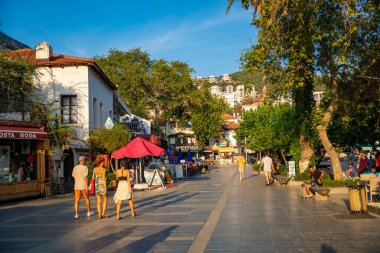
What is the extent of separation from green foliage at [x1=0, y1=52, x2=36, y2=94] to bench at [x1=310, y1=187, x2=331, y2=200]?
45.9 feet

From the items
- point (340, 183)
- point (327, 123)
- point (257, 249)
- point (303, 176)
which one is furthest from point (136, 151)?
point (257, 249)

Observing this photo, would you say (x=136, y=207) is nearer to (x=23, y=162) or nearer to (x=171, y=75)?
(x=23, y=162)

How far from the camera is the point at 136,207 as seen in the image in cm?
1505

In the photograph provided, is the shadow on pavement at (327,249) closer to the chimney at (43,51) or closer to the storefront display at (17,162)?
the storefront display at (17,162)

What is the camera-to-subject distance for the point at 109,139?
79.5 ft

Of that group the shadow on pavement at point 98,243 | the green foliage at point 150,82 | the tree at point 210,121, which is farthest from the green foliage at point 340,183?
the tree at point 210,121

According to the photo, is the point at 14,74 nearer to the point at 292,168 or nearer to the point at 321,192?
the point at 321,192

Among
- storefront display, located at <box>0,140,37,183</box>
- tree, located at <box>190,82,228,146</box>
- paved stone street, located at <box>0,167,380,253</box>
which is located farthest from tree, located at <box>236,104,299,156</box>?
tree, located at <box>190,82,228,146</box>

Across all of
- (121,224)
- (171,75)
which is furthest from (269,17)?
(171,75)

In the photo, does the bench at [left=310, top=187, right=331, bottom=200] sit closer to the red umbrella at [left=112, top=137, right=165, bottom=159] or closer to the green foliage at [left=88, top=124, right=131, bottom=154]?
the red umbrella at [left=112, top=137, right=165, bottom=159]

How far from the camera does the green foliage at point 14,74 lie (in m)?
20.2

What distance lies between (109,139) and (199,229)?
49.9ft

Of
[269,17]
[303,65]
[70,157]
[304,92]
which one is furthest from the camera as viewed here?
[70,157]

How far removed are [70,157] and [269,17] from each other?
13674 mm
